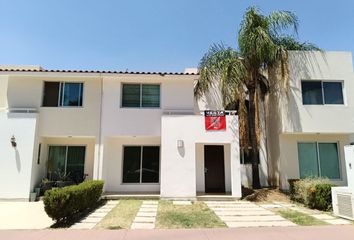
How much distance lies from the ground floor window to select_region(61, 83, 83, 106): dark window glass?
8.51 feet

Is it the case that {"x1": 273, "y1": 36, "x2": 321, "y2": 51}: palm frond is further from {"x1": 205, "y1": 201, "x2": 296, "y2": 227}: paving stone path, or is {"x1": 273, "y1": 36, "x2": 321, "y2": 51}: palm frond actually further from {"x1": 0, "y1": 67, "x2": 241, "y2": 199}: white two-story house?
{"x1": 205, "y1": 201, "x2": 296, "y2": 227}: paving stone path

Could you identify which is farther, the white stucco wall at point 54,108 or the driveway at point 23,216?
the white stucco wall at point 54,108

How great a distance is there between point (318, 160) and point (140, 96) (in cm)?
1122

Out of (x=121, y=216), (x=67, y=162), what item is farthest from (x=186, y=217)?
(x=67, y=162)

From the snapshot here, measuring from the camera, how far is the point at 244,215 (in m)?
10.6

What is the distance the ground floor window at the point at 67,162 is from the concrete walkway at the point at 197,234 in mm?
7640

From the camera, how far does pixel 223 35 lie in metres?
17.2

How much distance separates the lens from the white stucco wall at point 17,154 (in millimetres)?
14000

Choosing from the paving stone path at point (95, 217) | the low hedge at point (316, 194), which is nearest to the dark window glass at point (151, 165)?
the paving stone path at point (95, 217)

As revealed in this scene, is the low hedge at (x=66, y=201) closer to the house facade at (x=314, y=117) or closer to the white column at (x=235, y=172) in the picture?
the white column at (x=235, y=172)

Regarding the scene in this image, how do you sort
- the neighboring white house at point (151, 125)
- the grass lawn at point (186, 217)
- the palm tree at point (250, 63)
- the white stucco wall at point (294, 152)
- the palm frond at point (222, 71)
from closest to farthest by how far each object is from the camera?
the grass lawn at point (186, 217) < the neighboring white house at point (151, 125) < the palm frond at point (222, 71) < the palm tree at point (250, 63) < the white stucco wall at point (294, 152)

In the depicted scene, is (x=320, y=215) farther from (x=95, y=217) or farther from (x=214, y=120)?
(x=95, y=217)

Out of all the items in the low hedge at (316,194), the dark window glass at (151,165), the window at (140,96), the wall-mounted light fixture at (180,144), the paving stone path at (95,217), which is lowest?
the paving stone path at (95,217)

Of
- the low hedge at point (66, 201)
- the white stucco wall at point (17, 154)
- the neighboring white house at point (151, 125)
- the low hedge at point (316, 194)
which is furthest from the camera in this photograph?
the neighboring white house at point (151, 125)
